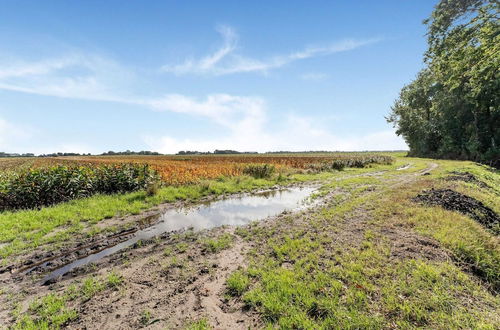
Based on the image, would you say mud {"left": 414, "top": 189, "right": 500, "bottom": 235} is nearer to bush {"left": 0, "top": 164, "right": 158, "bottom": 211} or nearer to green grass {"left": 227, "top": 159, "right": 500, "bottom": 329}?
green grass {"left": 227, "top": 159, "right": 500, "bottom": 329}

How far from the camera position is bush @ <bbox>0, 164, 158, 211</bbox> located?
30.5ft

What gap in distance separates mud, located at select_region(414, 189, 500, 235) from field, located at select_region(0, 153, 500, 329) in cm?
6

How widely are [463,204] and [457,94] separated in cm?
3286

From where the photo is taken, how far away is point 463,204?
25.4 ft

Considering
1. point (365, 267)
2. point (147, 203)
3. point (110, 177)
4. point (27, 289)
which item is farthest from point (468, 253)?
point (110, 177)

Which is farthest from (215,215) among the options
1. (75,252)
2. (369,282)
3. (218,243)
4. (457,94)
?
(457,94)

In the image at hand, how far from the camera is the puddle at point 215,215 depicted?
6.05 meters

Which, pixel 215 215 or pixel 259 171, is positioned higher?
pixel 259 171

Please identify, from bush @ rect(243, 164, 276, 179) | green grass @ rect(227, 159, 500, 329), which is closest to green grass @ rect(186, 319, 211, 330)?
green grass @ rect(227, 159, 500, 329)

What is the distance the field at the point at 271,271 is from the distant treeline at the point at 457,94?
6.61 m

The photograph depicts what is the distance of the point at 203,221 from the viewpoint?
8391mm

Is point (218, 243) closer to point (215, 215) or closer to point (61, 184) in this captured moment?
point (215, 215)

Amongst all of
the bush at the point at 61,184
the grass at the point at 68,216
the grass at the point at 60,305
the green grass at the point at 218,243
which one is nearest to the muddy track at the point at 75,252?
the grass at the point at 68,216

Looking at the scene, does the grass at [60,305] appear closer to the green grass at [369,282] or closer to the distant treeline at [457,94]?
the green grass at [369,282]
